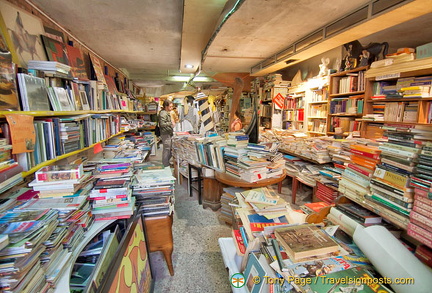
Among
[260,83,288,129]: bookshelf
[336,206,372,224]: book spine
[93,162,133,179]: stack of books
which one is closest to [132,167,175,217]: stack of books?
[93,162,133,179]: stack of books

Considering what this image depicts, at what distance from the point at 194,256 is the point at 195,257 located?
2 centimetres

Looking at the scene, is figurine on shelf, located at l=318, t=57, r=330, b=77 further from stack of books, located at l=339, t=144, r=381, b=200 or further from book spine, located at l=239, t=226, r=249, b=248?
book spine, located at l=239, t=226, r=249, b=248

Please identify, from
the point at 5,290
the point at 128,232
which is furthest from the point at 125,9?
the point at 5,290

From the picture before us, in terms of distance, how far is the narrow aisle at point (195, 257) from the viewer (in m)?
1.80

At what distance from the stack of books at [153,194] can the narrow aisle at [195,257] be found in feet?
2.10

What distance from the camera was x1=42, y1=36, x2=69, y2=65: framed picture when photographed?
2.15 meters

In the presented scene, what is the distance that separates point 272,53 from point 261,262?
429 cm

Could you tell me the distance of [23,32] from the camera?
6.10 ft

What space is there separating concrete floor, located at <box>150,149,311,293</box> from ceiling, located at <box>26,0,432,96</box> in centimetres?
262

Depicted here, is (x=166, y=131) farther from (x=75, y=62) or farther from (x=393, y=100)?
(x=393, y=100)

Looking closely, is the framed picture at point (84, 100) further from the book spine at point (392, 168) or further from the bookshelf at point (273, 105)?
the bookshelf at point (273, 105)

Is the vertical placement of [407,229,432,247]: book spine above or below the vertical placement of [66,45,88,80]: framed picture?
below

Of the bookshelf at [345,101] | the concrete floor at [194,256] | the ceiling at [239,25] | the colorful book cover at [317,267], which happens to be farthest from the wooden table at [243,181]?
the bookshelf at [345,101]

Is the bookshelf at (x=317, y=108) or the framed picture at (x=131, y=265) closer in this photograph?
the framed picture at (x=131, y=265)
